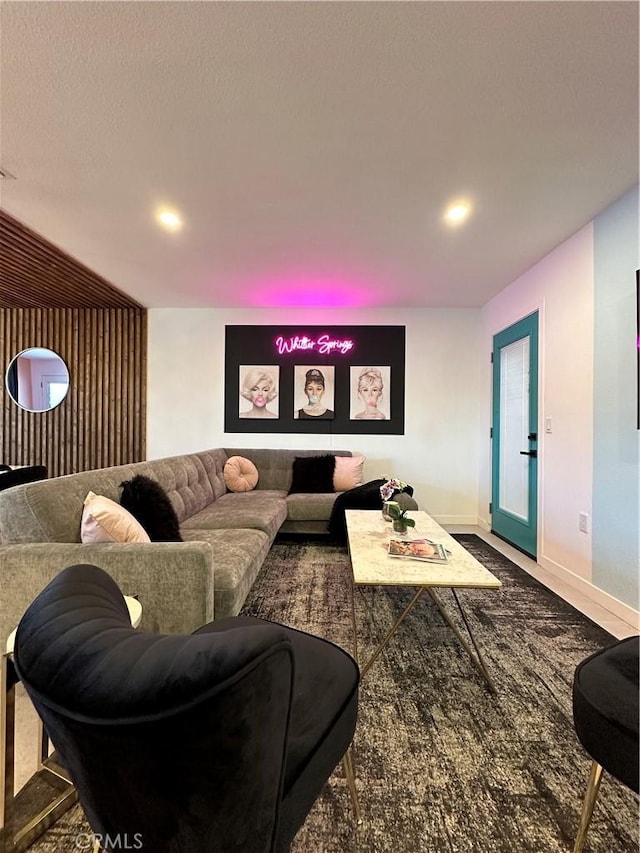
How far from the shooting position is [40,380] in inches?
191

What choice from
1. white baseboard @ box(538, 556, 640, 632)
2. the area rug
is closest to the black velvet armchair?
the area rug

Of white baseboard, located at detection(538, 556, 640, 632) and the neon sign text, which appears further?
the neon sign text

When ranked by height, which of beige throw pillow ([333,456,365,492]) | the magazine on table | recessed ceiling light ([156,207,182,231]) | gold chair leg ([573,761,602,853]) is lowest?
gold chair leg ([573,761,602,853])

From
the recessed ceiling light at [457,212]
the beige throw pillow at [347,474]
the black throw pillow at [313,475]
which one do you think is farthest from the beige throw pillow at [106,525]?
the recessed ceiling light at [457,212]

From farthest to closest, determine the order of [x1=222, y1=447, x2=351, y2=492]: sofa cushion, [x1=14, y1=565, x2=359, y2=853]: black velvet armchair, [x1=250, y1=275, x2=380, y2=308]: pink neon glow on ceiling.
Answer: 1. [x1=222, y1=447, x2=351, y2=492]: sofa cushion
2. [x1=250, y1=275, x2=380, y2=308]: pink neon glow on ceiling
3. [x1=14, y1=565, x2=359, y2=853]: black velvet armchair

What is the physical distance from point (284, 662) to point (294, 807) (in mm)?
459

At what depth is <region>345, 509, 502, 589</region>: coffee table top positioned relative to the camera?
159 centimetres

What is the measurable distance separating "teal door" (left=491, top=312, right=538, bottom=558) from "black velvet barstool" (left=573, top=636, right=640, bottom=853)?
8.23ft

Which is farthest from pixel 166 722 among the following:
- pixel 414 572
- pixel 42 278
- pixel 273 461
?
pixel 42 278

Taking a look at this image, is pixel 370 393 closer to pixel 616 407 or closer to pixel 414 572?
pixel 616 407

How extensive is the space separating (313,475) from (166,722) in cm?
371

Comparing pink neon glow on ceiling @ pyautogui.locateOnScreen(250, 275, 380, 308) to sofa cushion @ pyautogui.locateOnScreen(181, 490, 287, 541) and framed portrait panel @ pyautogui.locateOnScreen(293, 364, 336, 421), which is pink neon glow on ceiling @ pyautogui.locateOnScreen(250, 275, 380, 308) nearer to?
framed portrait panel @ pyautogui.locateOnScreen(293, 364, 336, 421)

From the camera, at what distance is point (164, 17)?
139 centimetres

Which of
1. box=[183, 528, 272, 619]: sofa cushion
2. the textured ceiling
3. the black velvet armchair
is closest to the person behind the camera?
the black velvet armchair
